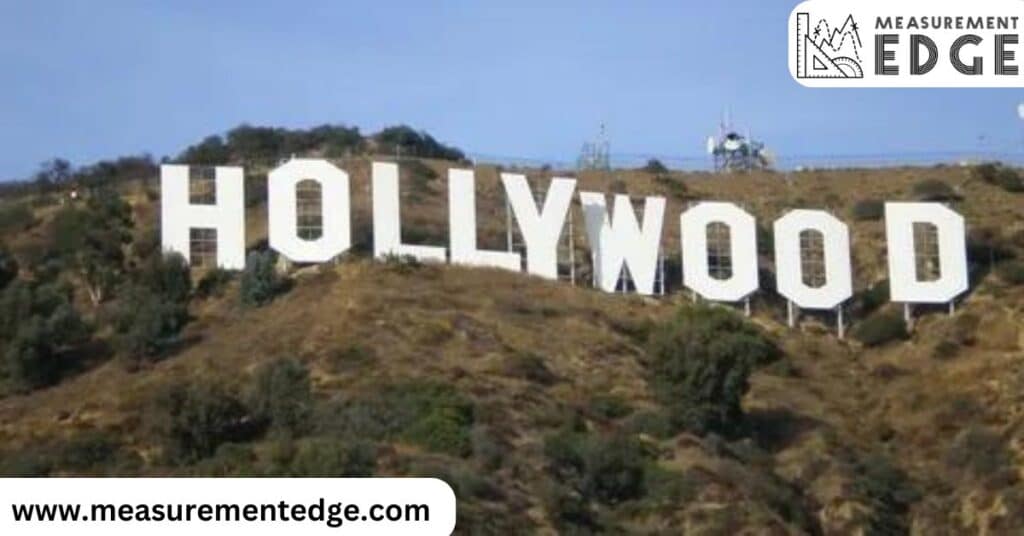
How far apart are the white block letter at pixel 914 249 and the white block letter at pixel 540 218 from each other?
23.8 feet

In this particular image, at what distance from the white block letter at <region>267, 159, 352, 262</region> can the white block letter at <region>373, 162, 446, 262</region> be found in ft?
2.23

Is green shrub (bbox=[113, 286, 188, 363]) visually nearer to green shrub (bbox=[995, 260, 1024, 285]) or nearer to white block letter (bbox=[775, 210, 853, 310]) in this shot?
white block letter (bbox=[775, 210, 853, 310])

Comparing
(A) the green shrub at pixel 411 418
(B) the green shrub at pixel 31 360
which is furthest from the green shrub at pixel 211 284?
(A) the green shrub at pixel 411 418

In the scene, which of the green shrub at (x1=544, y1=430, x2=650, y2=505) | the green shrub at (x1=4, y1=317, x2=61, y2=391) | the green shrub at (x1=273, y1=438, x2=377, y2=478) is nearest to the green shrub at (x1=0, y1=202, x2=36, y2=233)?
the green shrub at (x1=4, y1=317, x2=61, y2=391)

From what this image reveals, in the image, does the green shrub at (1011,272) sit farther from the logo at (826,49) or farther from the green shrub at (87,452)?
the logo at (826,49)

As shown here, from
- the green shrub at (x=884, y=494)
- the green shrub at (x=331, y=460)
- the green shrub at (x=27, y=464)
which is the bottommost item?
the green shrub at (x=884, y=494)

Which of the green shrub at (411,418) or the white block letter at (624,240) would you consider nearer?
the green shrub at (411,418)

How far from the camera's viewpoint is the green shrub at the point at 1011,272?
161 feet

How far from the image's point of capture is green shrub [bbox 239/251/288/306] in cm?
4250

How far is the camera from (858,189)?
202 feet

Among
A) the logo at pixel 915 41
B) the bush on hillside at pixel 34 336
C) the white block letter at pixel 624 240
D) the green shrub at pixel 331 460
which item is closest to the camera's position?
the logo at pixel 915 41

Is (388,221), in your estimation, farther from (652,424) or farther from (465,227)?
(652,424)

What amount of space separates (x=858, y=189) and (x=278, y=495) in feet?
167

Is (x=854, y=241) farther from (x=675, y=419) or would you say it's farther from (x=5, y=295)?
(x=5, y=295)
